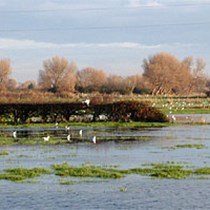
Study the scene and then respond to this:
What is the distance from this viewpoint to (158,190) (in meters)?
17.7

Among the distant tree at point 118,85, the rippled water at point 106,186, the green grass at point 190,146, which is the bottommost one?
the rippled water at point 106,186

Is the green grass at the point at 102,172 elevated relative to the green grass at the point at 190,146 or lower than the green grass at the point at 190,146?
lower

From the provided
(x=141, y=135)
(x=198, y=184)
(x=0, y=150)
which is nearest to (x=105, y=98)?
(x=141, y=135)

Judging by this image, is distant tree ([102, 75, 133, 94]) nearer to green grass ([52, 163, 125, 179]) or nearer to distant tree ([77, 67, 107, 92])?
distant tree ([77, 67, 107, 92])

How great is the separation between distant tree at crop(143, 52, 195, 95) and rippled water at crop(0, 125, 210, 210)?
4072 inches

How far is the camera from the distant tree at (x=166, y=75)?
135375mm

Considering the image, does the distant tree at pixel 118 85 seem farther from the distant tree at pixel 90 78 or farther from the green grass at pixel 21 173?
the green grass at pixel 21 173

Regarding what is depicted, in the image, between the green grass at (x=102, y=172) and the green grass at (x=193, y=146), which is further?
the green grass at (x=193, y=146)

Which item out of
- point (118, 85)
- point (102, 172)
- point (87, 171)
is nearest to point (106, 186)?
point (102, 172)

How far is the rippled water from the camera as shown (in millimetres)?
15984

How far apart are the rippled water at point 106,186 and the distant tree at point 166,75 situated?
339 ft

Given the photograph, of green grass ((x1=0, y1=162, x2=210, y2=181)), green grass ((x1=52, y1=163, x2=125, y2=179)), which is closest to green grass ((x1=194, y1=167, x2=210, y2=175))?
green grass ((x1=0, y1=162, x2=210, y2=181))

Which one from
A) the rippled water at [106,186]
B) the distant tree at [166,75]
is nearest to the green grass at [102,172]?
the rippled water at [106,186]

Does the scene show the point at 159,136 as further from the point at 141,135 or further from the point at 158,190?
the point at 158,190
